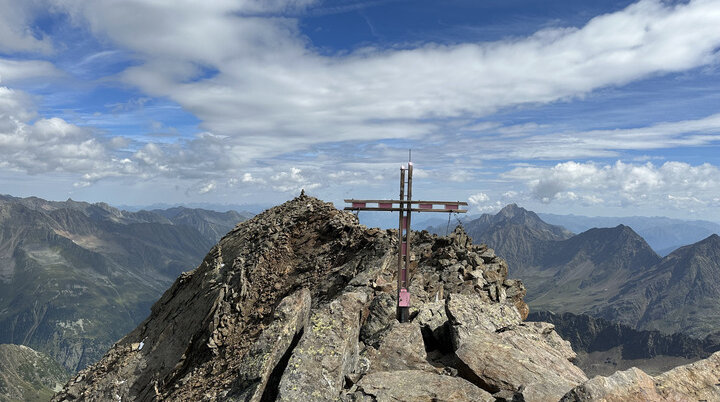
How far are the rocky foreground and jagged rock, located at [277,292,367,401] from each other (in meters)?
0.05

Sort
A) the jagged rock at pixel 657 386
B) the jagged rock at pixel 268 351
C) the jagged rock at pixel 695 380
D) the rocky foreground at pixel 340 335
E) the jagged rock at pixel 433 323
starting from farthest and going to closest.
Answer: the jagged rock at pixel 433 323, the jagged rock at pixel 268 351, the rocky foreground at pixel 340 335, the jagged rock at pixel 695 380, the jagged rock at pixel 657 386

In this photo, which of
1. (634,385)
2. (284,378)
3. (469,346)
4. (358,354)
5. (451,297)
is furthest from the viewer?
(451,297)

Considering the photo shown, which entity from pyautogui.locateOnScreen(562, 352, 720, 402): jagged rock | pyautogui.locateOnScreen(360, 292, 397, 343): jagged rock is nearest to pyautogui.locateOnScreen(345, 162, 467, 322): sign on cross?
pyautogui.locateOnScreen(360, 292, 397, 343): jagged rock

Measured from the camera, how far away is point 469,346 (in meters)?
21.2

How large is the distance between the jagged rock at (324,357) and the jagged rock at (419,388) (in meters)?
1.31

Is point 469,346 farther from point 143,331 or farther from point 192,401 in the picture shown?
point 143,331

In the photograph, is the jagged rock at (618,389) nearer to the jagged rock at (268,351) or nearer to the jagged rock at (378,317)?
the jagged rock at (268,351)

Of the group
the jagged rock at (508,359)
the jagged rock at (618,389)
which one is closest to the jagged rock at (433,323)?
the jagged rock at (508,359)

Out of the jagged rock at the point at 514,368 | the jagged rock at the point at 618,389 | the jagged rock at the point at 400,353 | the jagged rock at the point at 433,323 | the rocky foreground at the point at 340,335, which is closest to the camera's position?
the jagged rock at the point at 618,389

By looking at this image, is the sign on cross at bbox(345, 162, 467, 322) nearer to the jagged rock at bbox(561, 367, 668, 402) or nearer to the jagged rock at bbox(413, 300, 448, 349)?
the jagged rock at bbox(413, 300, 448, 349)

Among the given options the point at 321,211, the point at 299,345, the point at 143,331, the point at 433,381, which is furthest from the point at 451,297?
the point at 143,331

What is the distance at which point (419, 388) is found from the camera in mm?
18297

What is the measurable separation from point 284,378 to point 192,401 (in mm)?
10098

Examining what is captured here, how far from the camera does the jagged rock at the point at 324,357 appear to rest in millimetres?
17891
